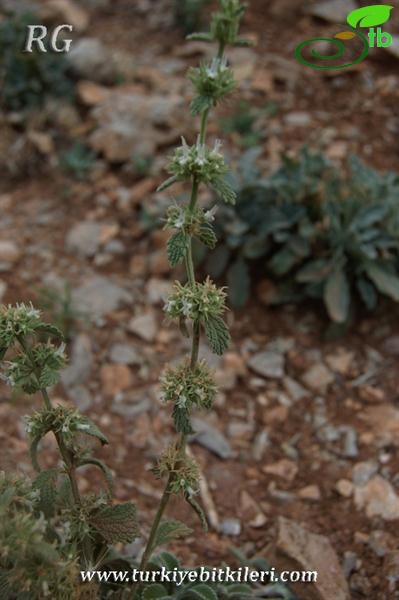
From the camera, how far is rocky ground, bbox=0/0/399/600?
278cm

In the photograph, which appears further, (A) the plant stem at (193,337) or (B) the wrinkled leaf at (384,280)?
(B) the wrinkled leaf at (384,280)

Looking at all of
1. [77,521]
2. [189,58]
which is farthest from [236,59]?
[77,521]

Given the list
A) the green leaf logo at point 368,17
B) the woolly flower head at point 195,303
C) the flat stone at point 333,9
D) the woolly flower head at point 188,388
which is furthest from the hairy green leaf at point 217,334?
the flat stone at point 333,9

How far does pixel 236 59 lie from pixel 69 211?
1471 mm

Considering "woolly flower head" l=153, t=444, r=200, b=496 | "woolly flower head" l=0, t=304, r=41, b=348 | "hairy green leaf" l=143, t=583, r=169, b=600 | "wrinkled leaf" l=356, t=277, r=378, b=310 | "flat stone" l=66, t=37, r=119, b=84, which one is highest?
"flat stone" l=66, t=37, r=119, b=84

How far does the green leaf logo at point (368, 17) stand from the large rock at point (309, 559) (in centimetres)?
270

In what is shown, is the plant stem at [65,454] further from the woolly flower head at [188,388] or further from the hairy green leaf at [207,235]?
the hairy green leaf at [207,235]

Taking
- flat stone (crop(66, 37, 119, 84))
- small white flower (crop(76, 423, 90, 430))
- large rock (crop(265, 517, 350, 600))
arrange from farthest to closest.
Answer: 1. flat stone (crop(66, 37, 119, 84))
2. large rock (crop(265, 517, 350, 600))
3. small white flower (crop(76, 423, 90, 430))

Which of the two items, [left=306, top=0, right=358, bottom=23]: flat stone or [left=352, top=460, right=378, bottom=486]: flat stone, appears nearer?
[left=352, top=460, right=378, bottom=486]: flat stone

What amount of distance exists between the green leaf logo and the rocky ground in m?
0.37

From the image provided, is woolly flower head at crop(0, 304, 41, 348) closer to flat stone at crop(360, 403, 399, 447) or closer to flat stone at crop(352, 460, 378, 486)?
flat stone at crop(352, 460, 378, 486)

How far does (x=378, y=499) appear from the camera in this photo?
2787 millimetres

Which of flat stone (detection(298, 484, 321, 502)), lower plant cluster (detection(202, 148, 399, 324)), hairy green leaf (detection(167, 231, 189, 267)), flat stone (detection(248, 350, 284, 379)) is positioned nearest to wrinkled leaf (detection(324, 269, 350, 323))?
lower plant cluster (detection(202, 148, 399, 324))

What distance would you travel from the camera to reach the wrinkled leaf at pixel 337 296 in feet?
11.0
